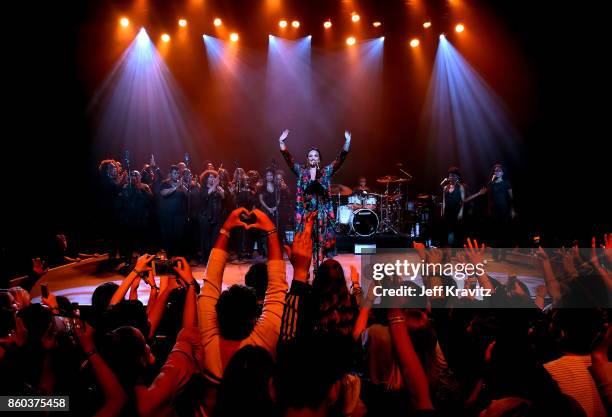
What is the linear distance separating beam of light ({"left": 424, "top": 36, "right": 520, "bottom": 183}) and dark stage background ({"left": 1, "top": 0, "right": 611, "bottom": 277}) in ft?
0.90

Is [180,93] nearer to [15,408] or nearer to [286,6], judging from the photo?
[286,6]

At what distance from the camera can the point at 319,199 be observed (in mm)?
7758

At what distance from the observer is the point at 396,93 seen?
14031 mm

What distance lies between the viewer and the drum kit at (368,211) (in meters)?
12.1

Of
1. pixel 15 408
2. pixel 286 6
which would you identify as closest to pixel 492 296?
pixel 15 408

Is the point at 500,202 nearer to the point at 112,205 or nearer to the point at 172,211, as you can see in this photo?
the point at 172,211

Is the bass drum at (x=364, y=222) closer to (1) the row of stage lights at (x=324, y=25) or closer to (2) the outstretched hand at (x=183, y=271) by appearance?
(1) the row of stage lights at (x=324, y=25)

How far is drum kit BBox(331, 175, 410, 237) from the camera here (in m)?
12.1

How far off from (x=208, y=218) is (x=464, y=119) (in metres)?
8.87

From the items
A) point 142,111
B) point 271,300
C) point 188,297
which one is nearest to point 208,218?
point 142,111

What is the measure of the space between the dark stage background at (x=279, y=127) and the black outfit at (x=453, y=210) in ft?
8.44

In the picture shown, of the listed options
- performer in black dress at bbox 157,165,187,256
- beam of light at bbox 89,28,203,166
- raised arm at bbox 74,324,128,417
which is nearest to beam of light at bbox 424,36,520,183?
beam of light at bbox 89,28,203,166

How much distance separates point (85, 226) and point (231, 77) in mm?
6209

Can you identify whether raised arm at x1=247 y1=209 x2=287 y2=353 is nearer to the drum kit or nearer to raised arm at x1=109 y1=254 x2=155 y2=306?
raised arm at x1=109 y1=254 x2=155 y2=306
